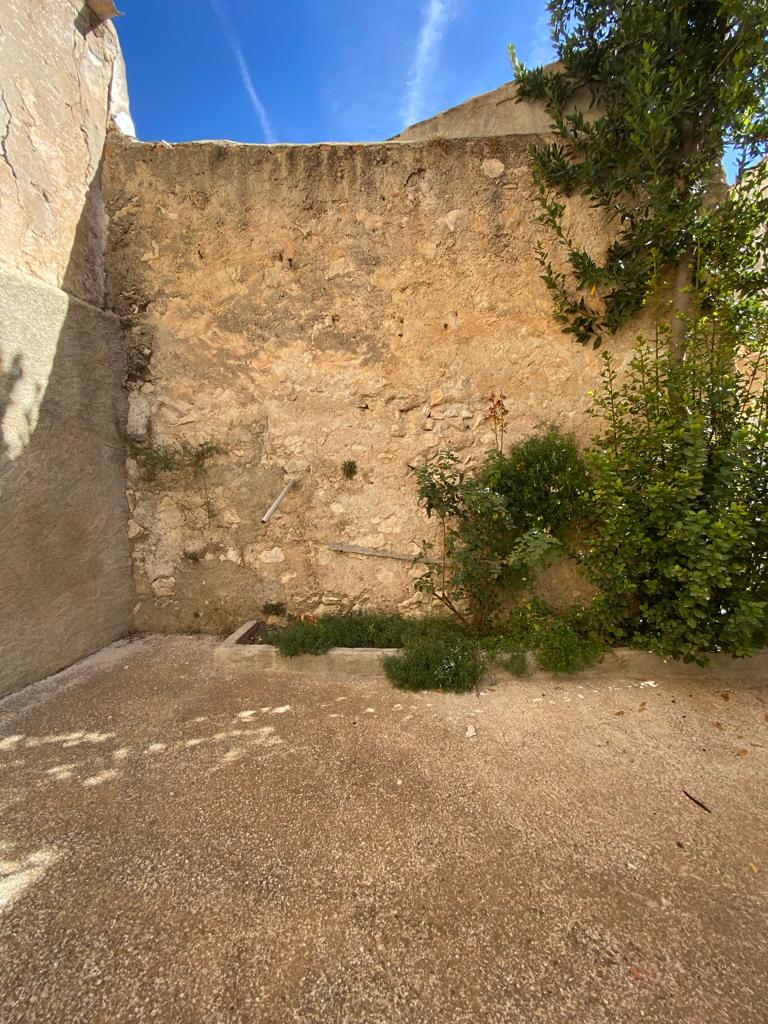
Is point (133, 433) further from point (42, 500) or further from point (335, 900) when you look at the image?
point (335, 900)

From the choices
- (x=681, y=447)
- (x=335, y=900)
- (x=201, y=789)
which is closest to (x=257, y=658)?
(x=201, y=789)

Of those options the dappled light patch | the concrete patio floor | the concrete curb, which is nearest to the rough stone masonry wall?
the concrete curb

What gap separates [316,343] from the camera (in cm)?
353

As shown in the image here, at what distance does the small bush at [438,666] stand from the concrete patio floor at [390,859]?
0.14 metres

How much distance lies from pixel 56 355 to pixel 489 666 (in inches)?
147

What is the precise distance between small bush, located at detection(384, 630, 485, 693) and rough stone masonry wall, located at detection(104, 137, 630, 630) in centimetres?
68

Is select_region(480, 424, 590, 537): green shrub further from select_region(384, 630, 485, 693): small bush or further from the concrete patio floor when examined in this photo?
the concrete patio floor

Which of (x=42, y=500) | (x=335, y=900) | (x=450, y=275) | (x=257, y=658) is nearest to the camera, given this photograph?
(x=335, y=900)

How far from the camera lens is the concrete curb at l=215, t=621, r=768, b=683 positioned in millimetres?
2740

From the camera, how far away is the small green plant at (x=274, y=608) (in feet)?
12.2

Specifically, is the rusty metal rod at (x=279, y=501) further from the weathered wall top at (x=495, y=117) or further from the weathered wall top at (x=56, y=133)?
the weathered wall top at (x=495, y=117)

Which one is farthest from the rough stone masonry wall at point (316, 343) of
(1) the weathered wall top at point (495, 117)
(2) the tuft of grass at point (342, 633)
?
(1) the weathered wall top at point (495, 117)

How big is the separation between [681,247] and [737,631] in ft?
8.57

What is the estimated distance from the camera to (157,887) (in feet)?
5.05
